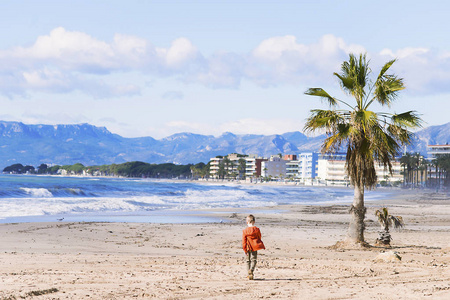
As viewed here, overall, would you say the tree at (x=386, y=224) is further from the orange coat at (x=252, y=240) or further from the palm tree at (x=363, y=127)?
the orange coat at (x=252, y=240)

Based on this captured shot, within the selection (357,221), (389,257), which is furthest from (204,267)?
(357,221)

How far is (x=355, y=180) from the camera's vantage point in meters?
17.8

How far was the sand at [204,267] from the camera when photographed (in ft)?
33.2

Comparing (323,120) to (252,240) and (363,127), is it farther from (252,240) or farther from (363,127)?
(252,240)

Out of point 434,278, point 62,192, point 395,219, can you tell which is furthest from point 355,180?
point 62,192

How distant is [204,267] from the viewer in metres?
13.1

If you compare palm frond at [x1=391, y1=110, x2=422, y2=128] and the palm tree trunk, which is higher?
palm frond at [x1=391, y1=110, x2=422, y2=128]

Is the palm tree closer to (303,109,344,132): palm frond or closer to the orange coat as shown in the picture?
(303,109,344,132): palm frond

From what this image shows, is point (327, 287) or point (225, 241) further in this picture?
→ point (225, 241)

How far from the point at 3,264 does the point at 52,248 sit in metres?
4.00

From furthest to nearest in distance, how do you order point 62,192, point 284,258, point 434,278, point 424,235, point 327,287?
point 62,192 < point 424,235 < point 284,258 < point 434,278 < point 327,287

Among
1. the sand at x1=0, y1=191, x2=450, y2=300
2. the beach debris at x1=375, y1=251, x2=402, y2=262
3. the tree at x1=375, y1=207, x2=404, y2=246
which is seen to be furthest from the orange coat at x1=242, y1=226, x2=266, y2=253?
the tree at x1=375, y1=207, x2=404, y2=246

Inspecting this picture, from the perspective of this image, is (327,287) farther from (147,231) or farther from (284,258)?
(147,231)

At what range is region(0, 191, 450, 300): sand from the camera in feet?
33.2
